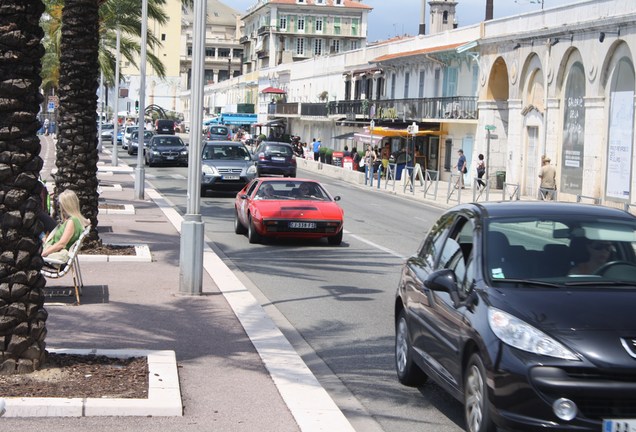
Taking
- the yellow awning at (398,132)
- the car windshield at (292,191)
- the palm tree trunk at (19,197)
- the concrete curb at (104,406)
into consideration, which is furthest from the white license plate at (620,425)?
the yellow awning at (398,132)

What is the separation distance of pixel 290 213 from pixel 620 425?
1444cm

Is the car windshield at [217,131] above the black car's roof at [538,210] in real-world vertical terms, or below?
below

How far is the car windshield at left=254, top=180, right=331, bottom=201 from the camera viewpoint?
2122 centimetres

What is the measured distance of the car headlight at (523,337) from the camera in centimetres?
610

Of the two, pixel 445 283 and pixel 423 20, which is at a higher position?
pixel 423 20

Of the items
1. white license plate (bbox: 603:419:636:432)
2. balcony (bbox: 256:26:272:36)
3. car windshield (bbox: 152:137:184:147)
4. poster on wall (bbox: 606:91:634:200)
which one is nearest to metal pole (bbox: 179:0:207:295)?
white license plate (bbox: 603:419:636:432)

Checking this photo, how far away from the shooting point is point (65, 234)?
39.7ft

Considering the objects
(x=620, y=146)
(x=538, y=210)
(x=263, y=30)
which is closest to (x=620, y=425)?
(x=538, y=210)

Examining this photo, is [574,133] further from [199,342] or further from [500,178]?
[199,342]

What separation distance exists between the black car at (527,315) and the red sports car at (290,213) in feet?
36.8

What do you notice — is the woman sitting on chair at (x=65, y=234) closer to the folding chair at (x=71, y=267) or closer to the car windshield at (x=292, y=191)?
the folding chair at (x=71, y=267)

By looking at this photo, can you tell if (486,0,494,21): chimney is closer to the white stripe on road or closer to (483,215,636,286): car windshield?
the white stripe on road

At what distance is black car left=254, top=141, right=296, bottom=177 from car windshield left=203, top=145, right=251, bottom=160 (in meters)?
6.82

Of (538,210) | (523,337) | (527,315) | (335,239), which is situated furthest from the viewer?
(335,239)
